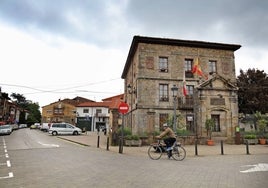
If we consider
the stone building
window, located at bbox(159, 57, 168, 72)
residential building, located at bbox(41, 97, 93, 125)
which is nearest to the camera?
the stone building

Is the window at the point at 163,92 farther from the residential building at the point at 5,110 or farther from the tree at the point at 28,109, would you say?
the tree at the point at 28,109

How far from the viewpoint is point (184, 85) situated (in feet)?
77.9

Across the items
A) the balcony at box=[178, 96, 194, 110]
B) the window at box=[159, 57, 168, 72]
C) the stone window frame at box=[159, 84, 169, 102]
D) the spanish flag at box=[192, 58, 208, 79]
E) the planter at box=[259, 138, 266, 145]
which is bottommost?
the planter at box=[259, 138, 266, 145]

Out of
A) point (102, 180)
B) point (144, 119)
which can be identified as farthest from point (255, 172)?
point (144, 119)

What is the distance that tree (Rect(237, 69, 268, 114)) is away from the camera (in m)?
35.4

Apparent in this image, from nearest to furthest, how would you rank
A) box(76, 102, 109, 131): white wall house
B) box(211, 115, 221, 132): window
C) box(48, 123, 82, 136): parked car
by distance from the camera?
box(211, 115, 221, 132): window → box(48, 123, 82, 136): parked car → box(76, 102, 109, 131): white wall house

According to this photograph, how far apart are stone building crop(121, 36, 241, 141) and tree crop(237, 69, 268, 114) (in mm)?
11605

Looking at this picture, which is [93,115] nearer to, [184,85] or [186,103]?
[186,103]

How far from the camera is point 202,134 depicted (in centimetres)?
2200

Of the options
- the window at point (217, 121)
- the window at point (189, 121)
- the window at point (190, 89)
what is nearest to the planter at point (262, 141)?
the window at point (217, 121)

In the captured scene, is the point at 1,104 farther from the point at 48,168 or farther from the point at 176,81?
the point at 48,168

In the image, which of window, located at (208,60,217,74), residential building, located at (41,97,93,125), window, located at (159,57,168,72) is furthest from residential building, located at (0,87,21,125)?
window, located at (208,60,217,74)

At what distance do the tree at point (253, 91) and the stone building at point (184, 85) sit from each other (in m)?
11.6

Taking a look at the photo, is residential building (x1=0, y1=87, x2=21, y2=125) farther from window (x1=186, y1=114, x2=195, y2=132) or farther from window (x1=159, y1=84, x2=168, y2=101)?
window (x1=186, y1=114, x2=195, y2=132)
